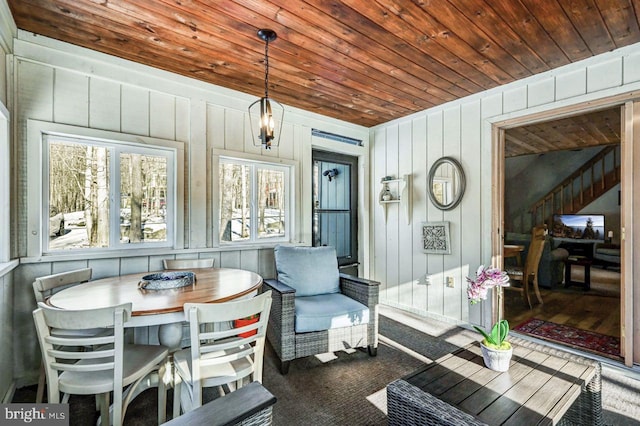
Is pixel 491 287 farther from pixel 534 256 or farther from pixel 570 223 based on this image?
pixel 570 223

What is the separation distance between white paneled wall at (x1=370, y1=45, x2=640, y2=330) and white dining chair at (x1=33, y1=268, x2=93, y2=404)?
3.26 m

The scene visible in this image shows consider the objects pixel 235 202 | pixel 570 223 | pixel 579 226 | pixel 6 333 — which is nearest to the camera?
pixel 6 333

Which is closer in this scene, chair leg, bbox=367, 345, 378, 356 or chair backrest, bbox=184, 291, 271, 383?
chair backrest, bbox=184, 291, 271, 383

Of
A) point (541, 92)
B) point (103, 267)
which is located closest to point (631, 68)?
point (541, 92)

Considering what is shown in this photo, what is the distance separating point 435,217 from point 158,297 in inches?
119

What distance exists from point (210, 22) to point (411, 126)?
271cm

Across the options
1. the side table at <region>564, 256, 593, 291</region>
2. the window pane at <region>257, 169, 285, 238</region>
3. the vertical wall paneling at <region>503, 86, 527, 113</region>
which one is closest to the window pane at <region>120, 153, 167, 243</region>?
the window pane at <region>257, 169, 285, 238</region>

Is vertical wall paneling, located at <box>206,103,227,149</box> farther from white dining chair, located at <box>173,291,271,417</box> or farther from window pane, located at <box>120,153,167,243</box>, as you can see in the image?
white dining chair, located at <box>173,291,271,417</box>

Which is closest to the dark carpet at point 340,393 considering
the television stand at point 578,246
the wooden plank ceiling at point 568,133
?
the wooden plank ceiling at point 568,133

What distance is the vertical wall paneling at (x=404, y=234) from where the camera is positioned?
387 centimetres

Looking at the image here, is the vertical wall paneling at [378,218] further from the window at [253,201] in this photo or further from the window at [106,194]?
the window at [106,194]

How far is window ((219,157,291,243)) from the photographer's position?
3.21m

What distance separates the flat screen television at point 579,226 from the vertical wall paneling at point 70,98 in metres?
8.21

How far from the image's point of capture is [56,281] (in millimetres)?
2066
